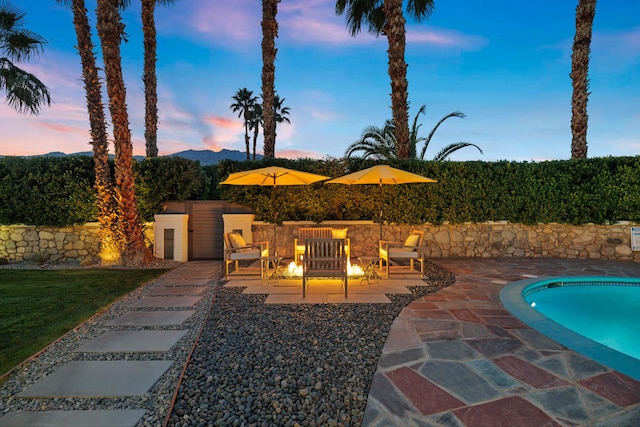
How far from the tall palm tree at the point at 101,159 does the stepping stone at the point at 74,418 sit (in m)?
7.97

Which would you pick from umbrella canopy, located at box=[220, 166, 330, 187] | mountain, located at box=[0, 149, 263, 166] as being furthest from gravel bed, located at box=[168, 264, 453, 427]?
mountain, located at box=[0, 149, 263, 166]

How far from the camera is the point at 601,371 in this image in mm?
2965

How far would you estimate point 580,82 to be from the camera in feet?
36.8

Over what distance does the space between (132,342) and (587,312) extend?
300 inches

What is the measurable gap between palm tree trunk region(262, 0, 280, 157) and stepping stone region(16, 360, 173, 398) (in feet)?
32.3

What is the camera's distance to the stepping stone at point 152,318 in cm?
469

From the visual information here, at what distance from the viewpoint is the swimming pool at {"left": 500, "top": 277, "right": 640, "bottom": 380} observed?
350 cm

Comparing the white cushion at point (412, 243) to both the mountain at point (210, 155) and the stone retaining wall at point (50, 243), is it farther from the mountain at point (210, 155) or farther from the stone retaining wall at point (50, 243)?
the stone retaining wall at point (50, 243)

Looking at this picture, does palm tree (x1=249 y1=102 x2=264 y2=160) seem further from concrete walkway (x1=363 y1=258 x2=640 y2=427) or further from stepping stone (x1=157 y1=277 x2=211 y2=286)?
concrete walkway (x1=363 y1=258 x2=640 y2=427)

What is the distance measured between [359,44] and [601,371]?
15644 mm

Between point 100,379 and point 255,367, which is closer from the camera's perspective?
point 100,379

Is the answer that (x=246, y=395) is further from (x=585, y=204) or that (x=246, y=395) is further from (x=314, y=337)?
(x=585, y=204)

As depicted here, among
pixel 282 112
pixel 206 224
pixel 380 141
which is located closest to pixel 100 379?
pixel 206 224

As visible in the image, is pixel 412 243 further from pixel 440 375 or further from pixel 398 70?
pixel 398 70
